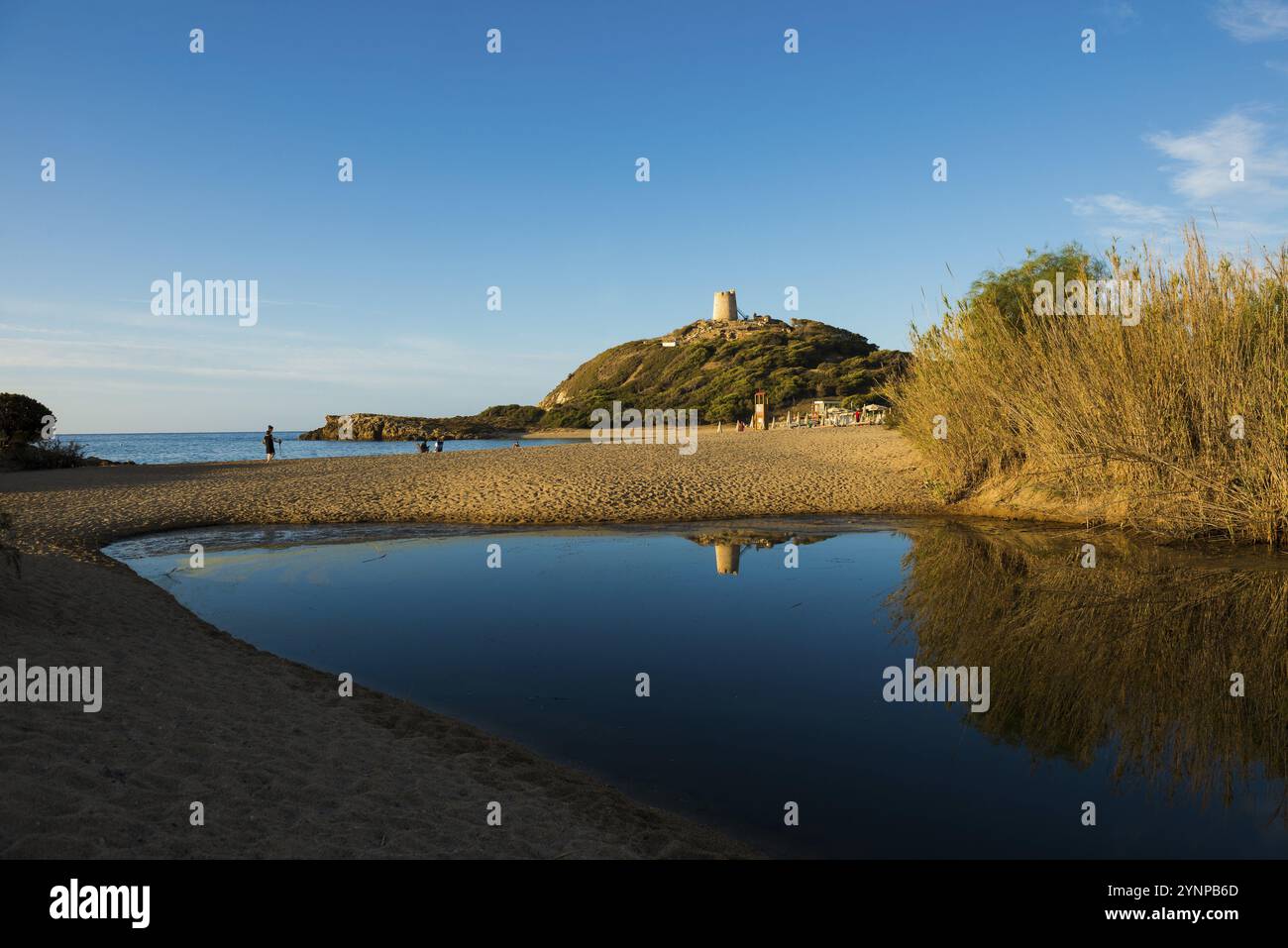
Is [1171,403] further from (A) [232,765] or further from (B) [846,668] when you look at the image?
(A) [232,765]

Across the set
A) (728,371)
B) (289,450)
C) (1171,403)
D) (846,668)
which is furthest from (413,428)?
(846,668)

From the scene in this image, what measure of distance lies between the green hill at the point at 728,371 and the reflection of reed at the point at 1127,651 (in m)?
57.8

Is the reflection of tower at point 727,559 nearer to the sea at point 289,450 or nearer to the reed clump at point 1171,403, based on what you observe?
the reed clump at point 1171,403

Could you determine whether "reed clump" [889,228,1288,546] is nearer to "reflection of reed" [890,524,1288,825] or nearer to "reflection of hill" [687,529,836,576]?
"reflection of reed" [890,524,1288,825]

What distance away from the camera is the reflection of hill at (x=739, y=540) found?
47.5 ft

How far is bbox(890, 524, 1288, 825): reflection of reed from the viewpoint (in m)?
5.79

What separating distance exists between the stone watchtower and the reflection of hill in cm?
13705

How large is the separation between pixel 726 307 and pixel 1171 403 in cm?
14038

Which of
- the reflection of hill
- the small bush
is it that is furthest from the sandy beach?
the small bush

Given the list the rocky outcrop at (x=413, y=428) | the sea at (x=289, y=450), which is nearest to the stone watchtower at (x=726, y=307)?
the rocky outcrop at (x=413, y=428)

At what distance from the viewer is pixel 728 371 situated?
102 meters

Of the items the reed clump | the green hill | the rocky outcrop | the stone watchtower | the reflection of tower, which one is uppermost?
the stone watchtower

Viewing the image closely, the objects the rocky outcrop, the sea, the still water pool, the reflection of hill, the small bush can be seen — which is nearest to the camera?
the still water pool
